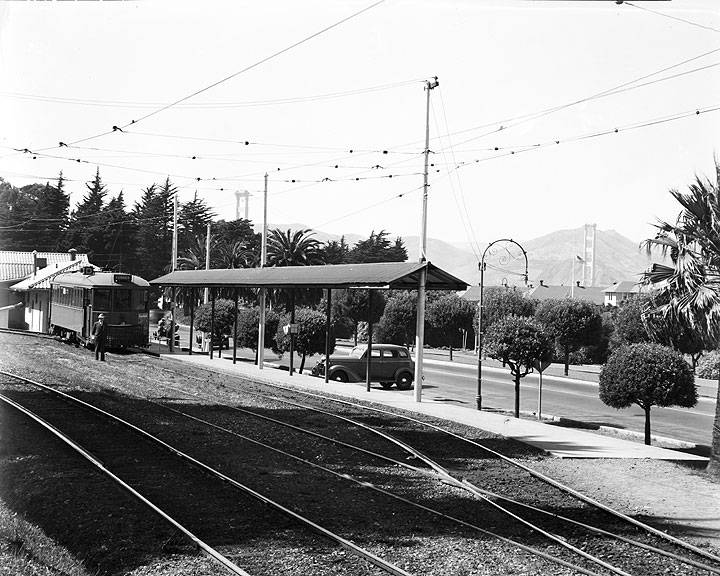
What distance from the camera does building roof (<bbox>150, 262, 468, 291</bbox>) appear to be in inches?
849

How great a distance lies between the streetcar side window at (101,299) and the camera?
96.6 ft

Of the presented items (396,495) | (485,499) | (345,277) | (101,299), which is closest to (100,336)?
(101,299)

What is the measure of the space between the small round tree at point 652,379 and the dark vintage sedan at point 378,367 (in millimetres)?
11240

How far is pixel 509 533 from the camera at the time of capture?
8.34m

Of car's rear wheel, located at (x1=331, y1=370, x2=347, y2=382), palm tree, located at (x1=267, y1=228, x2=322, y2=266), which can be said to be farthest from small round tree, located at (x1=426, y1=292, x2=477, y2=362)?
car's rear wheel, located at (x1=331, y1=370, x2=347, y2=382)

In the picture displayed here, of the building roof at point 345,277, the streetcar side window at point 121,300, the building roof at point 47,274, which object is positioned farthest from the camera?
the building roof at point 47,274

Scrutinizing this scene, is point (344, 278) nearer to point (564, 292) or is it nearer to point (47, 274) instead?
point (47, 274)

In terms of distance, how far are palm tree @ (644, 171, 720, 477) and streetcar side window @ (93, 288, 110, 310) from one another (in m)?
23.0

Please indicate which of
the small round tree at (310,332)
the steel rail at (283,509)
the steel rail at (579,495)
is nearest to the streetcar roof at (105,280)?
the small round tree at (310,332)

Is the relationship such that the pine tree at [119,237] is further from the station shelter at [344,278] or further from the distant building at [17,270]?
the station shelter at [344,278]

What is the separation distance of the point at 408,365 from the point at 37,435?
18.7 m

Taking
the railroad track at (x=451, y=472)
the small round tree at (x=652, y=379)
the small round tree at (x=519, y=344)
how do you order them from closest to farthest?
the railroad track at (x=451, y=472) → the small round tree at (x=652, y=379) → the small round tree at (x=519, y=344)

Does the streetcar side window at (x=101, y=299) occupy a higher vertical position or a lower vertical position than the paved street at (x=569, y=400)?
higher

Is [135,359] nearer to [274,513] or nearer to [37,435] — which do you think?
[37,435]
